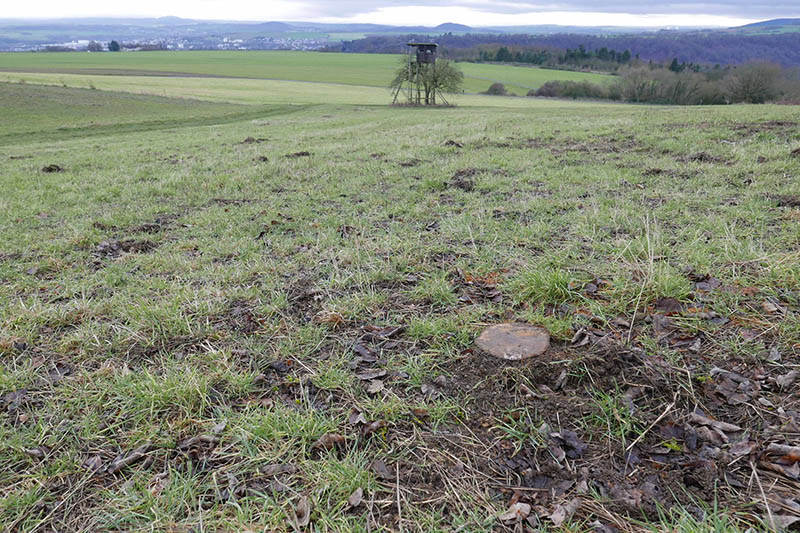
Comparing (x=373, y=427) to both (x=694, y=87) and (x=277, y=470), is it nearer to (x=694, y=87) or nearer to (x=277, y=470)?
(x=277, y=470)

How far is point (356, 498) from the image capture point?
2.50 m

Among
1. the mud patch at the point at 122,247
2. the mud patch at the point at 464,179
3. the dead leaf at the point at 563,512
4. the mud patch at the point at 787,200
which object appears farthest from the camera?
the mud patch at the point at 464,179

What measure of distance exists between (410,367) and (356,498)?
1.14 metres

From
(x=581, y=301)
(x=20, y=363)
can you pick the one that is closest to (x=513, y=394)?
(x=581, y=301)

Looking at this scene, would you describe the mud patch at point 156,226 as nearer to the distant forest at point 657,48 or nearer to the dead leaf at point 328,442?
the dead leaf at point 328,442

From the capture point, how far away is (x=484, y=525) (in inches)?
91.4

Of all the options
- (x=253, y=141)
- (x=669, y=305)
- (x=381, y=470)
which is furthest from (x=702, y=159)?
(x=253, y=141)

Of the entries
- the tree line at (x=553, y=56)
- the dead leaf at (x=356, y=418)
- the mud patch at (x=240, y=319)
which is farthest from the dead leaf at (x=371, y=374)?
the tree line at (x=553, y=56)

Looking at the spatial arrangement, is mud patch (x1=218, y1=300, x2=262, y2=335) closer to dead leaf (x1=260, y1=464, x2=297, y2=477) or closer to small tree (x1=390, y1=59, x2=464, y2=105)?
dead leaf (x1=260, y1=464, x2=297, y2=477)

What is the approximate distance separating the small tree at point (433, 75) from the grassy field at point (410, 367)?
48.3m

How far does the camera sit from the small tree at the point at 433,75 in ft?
169

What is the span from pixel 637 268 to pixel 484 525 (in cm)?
290

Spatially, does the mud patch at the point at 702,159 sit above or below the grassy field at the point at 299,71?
below

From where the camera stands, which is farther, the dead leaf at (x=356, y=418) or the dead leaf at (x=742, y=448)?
the dead leaf at (x=356, y=418)
